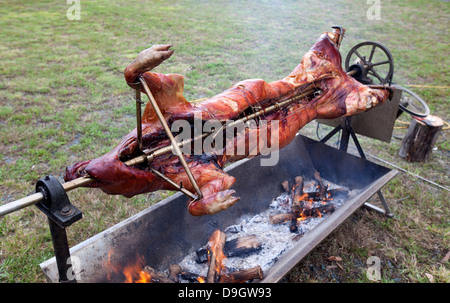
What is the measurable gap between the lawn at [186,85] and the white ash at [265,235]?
0.25m

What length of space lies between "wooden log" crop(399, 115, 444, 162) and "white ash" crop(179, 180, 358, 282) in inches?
63.7

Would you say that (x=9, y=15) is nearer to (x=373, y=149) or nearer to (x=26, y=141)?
(x=26, y=141)

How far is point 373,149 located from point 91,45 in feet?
23.1

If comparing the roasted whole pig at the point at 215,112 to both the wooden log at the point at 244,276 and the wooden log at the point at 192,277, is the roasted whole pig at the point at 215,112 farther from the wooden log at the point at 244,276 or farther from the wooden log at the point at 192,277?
the wooden log at the point at 192,277

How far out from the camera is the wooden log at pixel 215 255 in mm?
2666

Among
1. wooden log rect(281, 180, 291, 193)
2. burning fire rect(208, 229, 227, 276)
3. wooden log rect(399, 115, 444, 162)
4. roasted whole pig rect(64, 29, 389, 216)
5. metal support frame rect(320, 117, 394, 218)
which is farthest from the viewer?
wooden log rect(399, 115, 444, 162)

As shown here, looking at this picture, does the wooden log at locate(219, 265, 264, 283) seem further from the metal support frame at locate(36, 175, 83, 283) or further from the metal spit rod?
the metal support frame at locate(36, 175, 83, 283)

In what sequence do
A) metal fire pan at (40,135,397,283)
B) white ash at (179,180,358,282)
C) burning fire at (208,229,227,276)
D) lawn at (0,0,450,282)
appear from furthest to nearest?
lawn at (0,0,450,282) < white ash at (179,180,358,282) < burning fire at (208,229,227,276) < metal fire pan at (40,135,397,283)

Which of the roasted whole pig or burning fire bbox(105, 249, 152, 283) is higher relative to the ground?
the roasted whole pig

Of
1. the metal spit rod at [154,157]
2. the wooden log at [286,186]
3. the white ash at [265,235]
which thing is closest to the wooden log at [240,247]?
the white ash at [265,235]

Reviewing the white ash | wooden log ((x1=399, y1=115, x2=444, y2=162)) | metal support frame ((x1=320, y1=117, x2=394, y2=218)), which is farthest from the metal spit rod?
wooden log ((x1=399, y1=115, x2=444, y2=162))

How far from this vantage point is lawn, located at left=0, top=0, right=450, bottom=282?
324 cm

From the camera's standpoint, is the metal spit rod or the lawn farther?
the lawn

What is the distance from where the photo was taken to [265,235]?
128 inches
